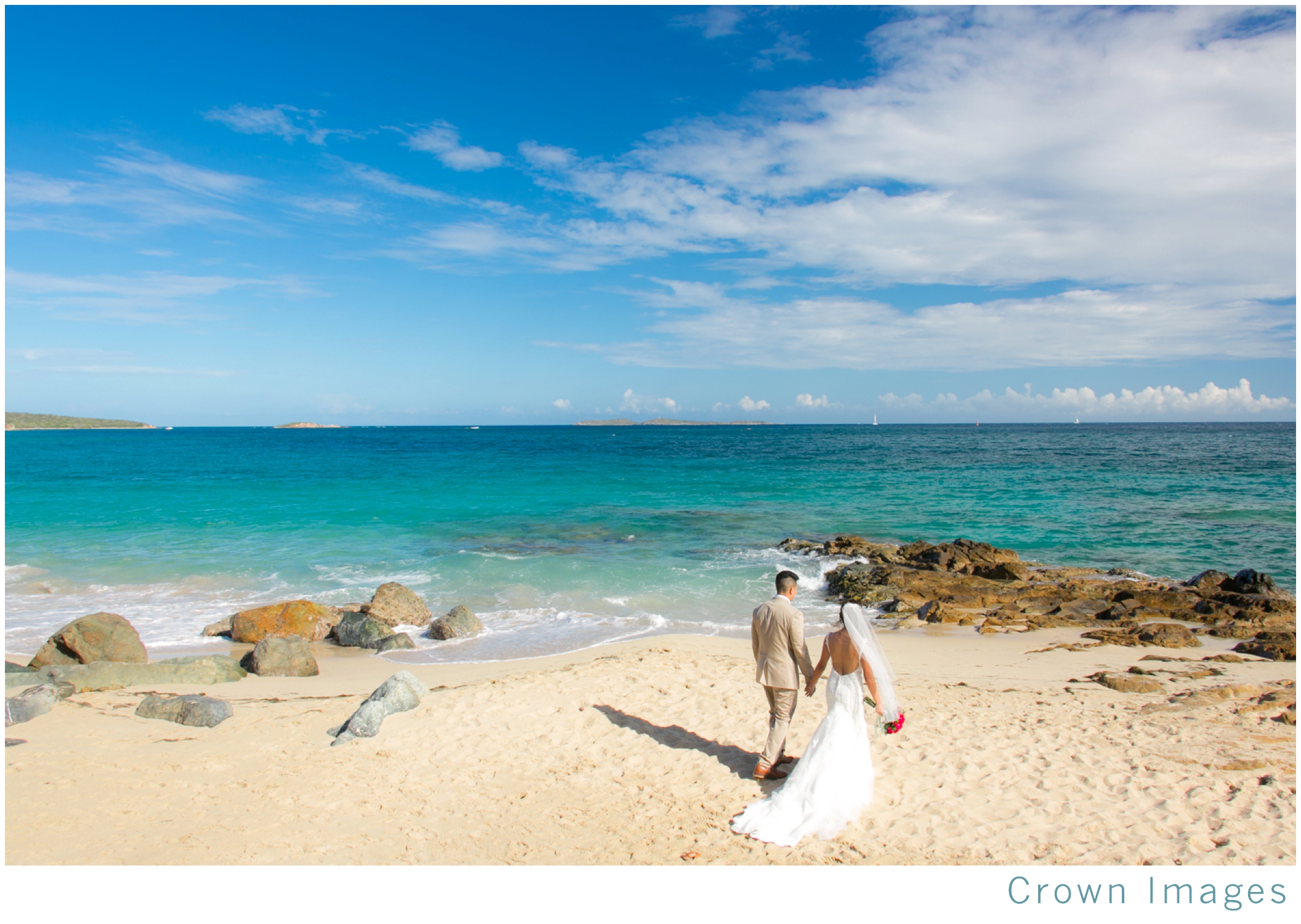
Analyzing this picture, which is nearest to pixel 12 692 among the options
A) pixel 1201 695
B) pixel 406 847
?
pixel 406 847

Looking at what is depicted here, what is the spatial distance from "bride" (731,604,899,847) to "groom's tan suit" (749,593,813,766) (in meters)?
0.38

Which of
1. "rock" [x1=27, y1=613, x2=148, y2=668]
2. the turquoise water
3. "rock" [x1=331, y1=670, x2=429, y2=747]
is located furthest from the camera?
the turquoise water

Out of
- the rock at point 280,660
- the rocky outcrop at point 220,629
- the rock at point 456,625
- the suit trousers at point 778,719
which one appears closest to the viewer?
the suit trousers at point 778,719

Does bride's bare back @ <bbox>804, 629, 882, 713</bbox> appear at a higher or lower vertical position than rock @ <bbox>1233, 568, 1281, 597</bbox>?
higher

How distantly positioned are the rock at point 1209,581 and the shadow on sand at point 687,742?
1512 cm

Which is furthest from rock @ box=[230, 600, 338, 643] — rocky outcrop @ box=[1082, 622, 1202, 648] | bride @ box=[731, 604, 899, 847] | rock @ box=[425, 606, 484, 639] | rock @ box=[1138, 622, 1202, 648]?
rock @ box=[1138, 622, 1202, 648]

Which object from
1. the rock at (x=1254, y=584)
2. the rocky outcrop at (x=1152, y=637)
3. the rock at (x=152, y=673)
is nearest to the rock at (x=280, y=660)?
the rock at (x=152, y=673)

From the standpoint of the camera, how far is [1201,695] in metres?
9.11

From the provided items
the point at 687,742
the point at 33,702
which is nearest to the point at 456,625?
the point at 33,702

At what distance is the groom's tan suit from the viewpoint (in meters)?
6.58

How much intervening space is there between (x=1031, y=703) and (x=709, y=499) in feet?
83.7

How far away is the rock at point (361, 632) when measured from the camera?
1311cm

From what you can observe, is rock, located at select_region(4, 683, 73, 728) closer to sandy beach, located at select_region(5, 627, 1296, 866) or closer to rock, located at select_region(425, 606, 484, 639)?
sandy beach, located at select_region(5, 627, 1296, 866)

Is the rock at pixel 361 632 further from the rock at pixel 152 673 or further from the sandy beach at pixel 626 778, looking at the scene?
the sandy beach at pixel 626 778
